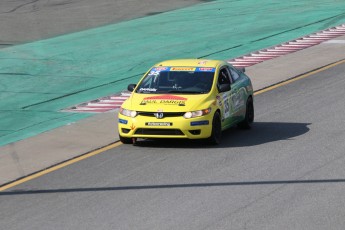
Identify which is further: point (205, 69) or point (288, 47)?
point (288, 47)


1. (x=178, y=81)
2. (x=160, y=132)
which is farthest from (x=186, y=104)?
(x=178, y=81)

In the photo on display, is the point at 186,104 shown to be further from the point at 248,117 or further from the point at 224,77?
the point at 248,117

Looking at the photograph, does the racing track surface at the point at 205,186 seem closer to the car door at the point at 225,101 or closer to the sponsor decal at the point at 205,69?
the car door at the point at 225,101

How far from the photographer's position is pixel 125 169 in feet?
56.6

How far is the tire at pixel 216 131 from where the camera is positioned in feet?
62.3

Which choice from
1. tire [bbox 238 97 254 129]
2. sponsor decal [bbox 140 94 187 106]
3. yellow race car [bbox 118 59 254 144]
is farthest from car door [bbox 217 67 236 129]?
sponsor decal [bbox 140 94 187 106]

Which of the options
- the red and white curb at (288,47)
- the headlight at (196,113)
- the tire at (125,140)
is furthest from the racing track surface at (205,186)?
the red and white curb at (288,47)

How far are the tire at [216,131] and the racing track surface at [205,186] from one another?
15 centimetres

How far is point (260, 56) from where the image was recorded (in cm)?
3186

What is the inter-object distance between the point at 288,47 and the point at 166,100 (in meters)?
15.1

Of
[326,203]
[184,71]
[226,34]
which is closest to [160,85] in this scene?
[184,71]

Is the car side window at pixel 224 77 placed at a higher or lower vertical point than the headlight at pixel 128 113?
higher

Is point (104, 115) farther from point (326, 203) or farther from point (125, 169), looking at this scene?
point (326, 203)

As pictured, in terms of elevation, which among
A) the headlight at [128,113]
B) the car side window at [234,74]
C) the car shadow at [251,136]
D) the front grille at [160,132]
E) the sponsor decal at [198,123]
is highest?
the car side window at [234,74]
